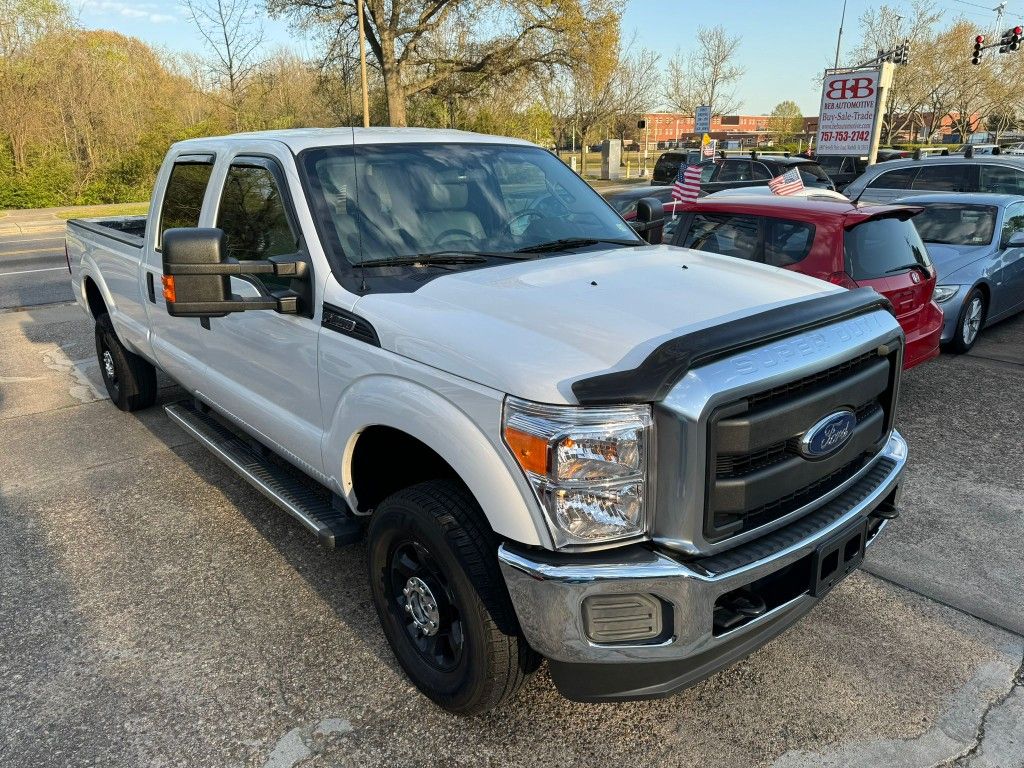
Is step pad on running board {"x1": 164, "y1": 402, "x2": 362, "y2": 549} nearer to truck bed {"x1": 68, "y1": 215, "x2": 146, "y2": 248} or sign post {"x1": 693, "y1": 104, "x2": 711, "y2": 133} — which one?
truck bed {"x1": 68, "y1": 215, "x2": 146, "y2": 248}

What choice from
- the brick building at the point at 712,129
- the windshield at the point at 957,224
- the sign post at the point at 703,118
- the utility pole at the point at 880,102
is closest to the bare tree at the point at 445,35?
the sign post at the point at 703,118

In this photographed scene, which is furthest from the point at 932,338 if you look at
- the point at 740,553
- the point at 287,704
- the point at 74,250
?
the point at 74,250

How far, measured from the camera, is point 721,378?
7.16 ft

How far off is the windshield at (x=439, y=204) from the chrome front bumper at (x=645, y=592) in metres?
1.50

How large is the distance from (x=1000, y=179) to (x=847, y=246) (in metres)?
8.03

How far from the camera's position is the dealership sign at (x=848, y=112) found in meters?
17.5

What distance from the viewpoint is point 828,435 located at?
251cm

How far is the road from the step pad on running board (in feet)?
25.7

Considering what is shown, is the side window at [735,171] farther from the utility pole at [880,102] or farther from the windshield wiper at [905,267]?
the windshield wiper at [905,267]

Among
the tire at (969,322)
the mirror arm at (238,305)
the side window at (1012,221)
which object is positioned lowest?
the tire at (969,322)

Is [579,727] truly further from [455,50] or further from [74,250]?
[455,50]

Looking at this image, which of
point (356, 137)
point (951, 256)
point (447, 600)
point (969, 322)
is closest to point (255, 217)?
point (356, 137)

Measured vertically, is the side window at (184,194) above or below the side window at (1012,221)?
above

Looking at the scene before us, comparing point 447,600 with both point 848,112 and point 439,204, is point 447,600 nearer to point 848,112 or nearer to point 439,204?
point 439,204
